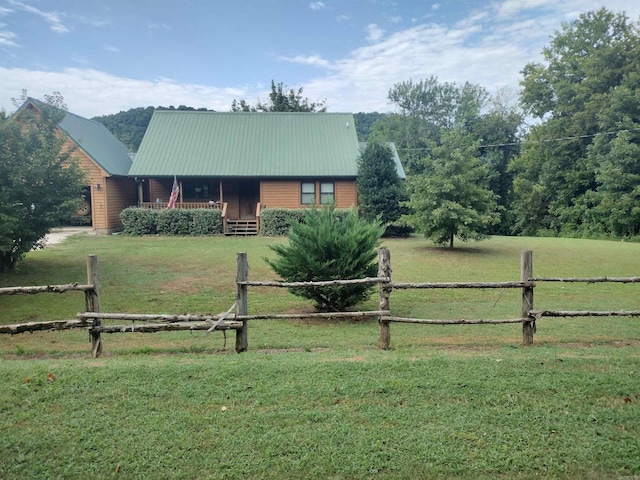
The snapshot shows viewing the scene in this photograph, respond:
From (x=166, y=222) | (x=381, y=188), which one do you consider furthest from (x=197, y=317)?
(x=166, y=222)

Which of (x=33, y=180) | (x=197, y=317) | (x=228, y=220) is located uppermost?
(x=33, y=180)

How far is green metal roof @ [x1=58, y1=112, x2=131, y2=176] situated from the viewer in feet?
81.7

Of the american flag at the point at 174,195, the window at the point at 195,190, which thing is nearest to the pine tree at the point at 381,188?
the window at the point at 195,190

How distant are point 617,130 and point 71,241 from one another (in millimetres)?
32105

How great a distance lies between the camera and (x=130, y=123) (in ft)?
195

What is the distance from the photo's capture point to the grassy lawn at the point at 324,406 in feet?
11.1

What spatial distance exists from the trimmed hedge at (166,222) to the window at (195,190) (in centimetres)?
359

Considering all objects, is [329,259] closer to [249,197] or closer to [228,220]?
[228,220]

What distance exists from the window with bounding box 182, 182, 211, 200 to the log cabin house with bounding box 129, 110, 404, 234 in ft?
0.19

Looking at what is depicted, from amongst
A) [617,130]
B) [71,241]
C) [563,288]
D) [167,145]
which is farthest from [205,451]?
[617,130]

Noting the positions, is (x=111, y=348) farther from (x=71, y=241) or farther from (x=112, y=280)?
(x=71, y=241)

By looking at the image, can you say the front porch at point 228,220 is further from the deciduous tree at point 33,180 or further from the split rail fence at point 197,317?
the split rail fence at point 197,317

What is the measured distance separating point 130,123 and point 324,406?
205 feet

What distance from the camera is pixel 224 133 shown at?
92.1 feet
